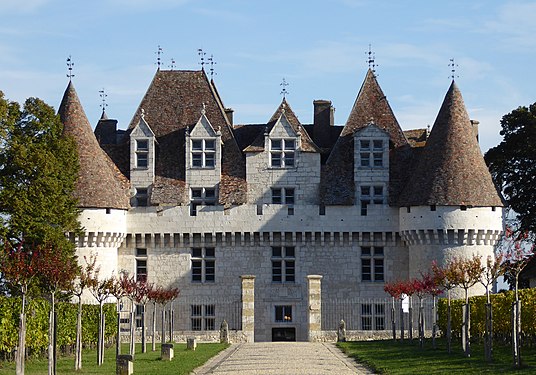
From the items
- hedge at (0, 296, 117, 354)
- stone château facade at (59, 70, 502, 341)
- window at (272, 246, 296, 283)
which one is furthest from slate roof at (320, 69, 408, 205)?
hedge at (0, 296, 117, 354)

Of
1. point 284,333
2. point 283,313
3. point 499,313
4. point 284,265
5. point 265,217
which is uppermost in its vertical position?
point 265,217

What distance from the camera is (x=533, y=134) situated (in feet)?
195

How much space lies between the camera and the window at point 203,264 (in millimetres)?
55781

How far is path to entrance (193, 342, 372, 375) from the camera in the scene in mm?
30312

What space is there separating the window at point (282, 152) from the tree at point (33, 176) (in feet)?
35.6

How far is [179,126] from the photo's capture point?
57.4m

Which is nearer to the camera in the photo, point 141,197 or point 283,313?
point 283,313

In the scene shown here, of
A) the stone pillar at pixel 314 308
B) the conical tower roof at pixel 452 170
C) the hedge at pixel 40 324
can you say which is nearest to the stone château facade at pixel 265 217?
the conical tower roof at pixel 452 170

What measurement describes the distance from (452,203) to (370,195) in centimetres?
451

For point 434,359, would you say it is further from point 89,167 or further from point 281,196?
point 89,167

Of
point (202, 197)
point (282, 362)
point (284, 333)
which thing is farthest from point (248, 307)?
point (282, 362)

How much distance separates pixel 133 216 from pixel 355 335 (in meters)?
11.1

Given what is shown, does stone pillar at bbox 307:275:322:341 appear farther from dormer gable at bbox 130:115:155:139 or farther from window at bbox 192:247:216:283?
dormer gable at bbox 130:115:155:139

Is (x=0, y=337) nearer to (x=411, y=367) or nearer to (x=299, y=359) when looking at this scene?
(x=299, y=359)
